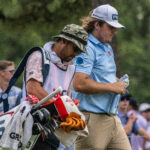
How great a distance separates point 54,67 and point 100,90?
0.84 metres

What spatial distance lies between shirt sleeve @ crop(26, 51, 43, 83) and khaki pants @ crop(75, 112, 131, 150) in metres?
1.11

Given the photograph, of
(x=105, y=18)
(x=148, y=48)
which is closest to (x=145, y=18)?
(x=148, y=48)

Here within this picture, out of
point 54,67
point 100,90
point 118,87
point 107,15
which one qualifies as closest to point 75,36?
point 54,67

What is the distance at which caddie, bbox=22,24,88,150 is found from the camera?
162 inches

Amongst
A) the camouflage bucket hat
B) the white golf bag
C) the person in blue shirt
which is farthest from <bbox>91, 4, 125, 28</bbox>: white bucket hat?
the white golf bag

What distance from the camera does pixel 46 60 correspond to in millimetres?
4145

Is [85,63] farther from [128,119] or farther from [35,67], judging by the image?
[128,119]

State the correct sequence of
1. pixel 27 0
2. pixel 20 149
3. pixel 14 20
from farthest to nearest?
pixel 14 20 < pixel 27 0 < pixel 20 149

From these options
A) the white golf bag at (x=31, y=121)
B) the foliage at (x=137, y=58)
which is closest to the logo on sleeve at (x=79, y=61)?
the white golf bag at (x=31, y=121)

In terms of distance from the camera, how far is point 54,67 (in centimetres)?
424

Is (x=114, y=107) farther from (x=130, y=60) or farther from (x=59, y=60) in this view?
(x=130, y=60)

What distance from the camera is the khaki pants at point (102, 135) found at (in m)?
5.02

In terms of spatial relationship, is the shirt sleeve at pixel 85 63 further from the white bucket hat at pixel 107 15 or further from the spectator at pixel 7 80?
the spectator at pixel 7 80

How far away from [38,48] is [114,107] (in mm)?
1326
